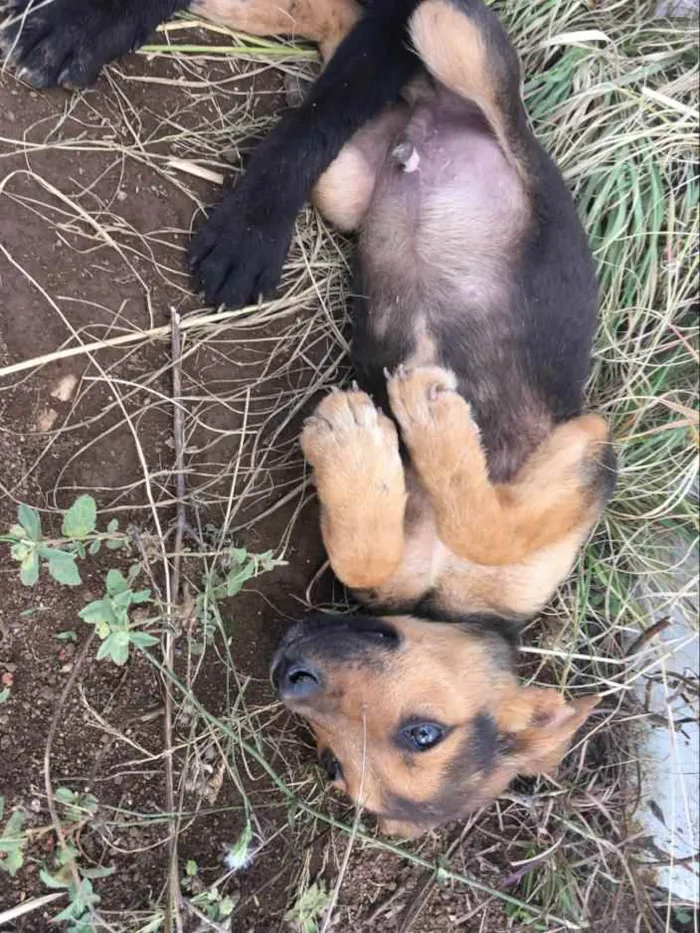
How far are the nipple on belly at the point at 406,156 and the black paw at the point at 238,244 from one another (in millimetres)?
438

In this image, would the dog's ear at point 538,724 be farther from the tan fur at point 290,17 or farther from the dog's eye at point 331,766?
the tan fur at point 290,17

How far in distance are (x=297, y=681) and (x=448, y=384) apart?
1094 millimetres

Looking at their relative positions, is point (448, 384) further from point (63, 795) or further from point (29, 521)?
point (63, 795)

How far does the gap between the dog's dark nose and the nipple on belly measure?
71.8 inches

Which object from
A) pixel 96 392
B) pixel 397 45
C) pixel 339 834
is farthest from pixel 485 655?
pixel 397 45

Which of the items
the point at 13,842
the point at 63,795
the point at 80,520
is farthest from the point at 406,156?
the point at 13,842

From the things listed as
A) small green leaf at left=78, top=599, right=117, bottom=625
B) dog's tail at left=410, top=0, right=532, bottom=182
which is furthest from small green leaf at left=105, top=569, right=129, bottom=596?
dog's tail at left=410, top=0, right=532, bottom=182

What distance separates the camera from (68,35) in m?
2.77

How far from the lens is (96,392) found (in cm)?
298

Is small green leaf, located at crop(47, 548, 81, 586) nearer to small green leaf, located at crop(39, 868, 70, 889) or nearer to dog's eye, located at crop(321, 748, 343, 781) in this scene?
small green leaf, located at crop(39, 868, 70, 889)

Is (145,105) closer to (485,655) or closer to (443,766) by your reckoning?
(485,655)

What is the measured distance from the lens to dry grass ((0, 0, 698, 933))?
118 inches

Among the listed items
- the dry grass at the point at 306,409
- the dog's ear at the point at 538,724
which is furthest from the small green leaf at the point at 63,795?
the dog's ear at the point at 538,724

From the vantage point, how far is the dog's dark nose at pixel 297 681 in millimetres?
2664
